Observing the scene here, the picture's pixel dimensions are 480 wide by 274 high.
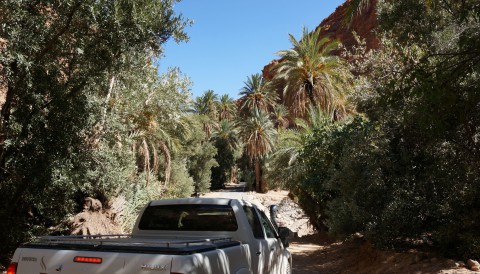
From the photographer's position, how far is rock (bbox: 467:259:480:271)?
7207 mm

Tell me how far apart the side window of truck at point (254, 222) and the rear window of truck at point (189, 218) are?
32cm

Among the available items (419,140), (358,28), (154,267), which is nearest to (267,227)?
(154,267)

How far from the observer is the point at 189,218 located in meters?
5.58

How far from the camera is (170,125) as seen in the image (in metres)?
22.0

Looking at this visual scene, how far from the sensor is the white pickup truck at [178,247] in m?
3.39

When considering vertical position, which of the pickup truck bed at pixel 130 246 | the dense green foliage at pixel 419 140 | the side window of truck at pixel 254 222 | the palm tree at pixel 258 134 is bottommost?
the pickup truck bed at pixel 130 246

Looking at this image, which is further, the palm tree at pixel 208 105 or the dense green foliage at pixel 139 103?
the palm tree at pixel 208 105

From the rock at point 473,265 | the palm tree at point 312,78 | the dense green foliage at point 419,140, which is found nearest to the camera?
the rock at point 473,265

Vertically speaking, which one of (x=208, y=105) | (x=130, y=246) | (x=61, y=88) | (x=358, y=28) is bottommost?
(x=130, y=246)

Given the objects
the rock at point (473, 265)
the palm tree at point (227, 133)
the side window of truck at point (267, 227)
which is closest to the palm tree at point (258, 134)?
the palm tree at point (227, 133)

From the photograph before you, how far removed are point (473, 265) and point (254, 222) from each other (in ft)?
14.2

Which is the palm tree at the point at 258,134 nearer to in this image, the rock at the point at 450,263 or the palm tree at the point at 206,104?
the palm tree at the point at 206,104

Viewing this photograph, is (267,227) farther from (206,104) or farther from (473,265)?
(206,104)

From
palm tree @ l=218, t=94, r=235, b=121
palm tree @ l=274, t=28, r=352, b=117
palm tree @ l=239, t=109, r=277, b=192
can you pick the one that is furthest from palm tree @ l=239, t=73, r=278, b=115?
palm tree @ l=274, t=28, r=352, b=117
